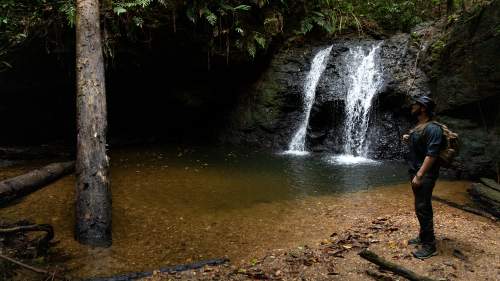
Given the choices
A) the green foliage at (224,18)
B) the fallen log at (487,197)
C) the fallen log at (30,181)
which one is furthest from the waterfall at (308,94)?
the fallen log at (30,181)

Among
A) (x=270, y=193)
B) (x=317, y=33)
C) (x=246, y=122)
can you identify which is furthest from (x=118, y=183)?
(x=317, y=33)

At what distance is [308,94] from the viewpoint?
44.1 ft

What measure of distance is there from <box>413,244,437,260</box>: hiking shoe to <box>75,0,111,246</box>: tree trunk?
3.98 m

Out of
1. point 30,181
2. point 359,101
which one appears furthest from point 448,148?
point 359,101

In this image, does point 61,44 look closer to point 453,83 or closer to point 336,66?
point 336,66

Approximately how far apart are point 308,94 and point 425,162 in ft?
30.0

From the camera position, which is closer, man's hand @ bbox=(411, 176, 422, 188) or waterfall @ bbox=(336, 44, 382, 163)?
man's hand @ bbox=(411, 176, 422, 188)

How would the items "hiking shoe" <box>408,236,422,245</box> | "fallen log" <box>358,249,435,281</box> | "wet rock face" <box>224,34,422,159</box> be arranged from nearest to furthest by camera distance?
"fallen log" <box>358,249,435,281</box> → "hiking shoe" <box>408,236,422,245</box> → "wet rock face" <box>224,34,422,159</box>

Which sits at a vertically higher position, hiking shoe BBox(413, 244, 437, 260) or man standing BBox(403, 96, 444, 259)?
man standing BBox(403, 96, 444, 259)

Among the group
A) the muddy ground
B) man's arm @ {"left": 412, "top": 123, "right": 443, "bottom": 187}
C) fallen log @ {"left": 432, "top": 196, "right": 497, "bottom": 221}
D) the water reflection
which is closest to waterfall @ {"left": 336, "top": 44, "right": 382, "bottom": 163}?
the water reflection

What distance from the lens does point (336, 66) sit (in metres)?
13.3

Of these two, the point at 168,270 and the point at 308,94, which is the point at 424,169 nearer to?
the point at 168,270

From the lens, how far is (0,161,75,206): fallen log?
6.77 m

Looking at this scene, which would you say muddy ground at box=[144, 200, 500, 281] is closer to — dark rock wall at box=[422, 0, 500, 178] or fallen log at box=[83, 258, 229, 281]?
fallen log at box=[83, 258, 229, 281]
